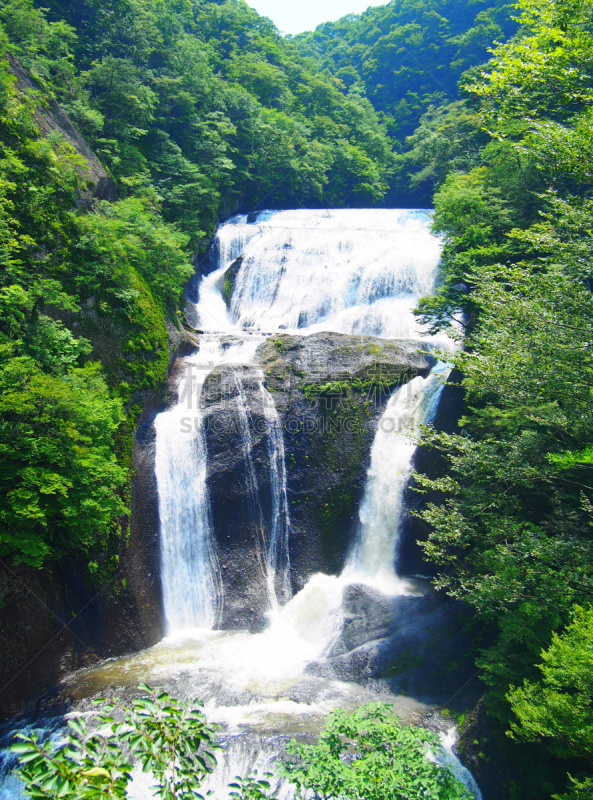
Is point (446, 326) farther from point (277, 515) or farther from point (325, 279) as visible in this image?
point (277, 515)

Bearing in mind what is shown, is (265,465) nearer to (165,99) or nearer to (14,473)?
(14,473)

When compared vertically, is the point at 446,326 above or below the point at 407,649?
above

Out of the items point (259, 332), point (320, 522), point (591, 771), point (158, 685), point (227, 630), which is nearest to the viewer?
point (591, 771)

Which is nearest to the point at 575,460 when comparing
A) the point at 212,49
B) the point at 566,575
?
the point at 566,575

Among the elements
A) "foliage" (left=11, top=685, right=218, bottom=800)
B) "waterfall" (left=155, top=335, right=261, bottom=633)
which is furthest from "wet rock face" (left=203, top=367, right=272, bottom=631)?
"foliage" (left=11, top=685, right=218, bottom=800)

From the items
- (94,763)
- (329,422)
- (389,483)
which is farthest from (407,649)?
(94,763)

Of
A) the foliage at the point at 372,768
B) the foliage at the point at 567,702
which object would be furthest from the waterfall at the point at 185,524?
the foliage at the point at 567,702
